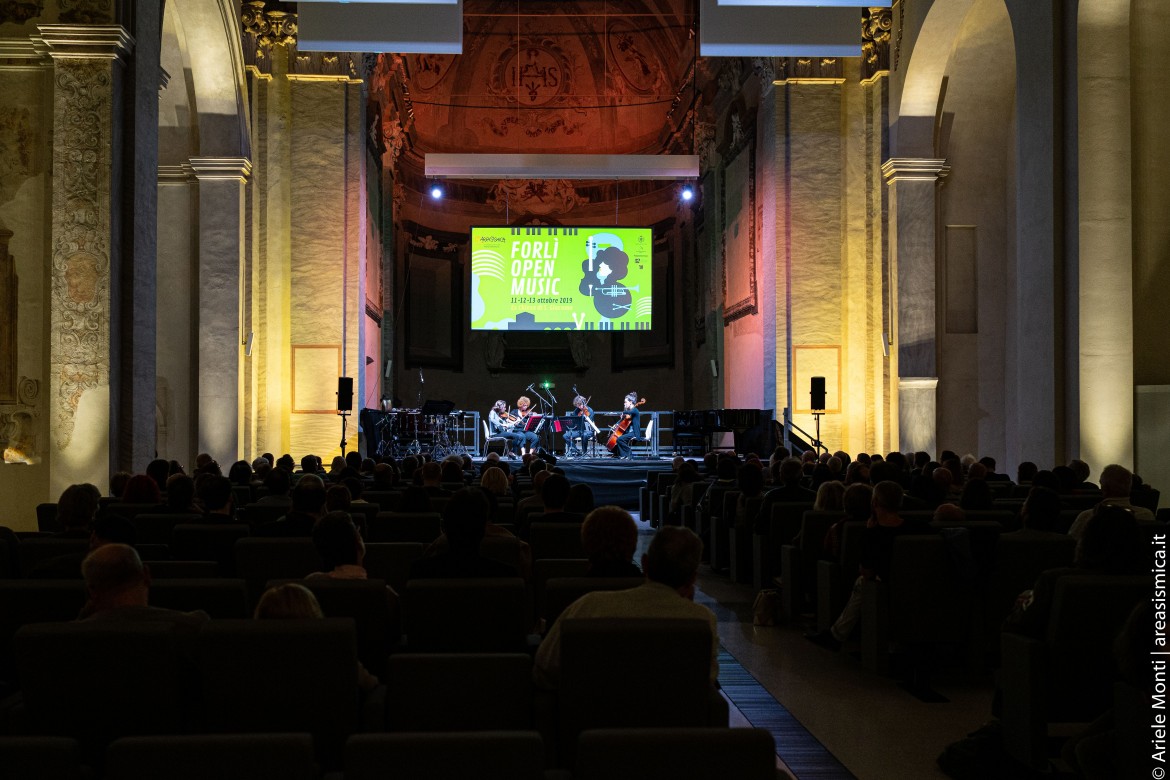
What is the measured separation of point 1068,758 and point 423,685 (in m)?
1.90

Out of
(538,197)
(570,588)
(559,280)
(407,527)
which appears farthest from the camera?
(538,197)

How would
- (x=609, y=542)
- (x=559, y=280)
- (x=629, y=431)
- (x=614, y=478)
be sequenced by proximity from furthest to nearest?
(x=559, y=280)
(x=629, y=431)
(x=614, y=478)
(x=609, y=542)

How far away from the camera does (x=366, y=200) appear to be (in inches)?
693

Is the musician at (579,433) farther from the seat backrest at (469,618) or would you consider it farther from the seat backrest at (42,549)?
the seat backrest at (469,618)

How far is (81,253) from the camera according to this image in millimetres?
9008

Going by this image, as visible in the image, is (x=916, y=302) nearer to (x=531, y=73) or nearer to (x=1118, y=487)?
(x=1118, y=487)

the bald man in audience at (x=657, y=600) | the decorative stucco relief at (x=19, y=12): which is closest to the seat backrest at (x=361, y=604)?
the bald man in audience at (x=657, y=600)

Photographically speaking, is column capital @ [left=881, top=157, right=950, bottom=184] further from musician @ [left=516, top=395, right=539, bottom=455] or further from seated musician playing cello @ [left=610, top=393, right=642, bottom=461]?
musician @ [left=516, top=395, right=539, bottom=455]

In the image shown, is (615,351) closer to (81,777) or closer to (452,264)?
(452,264)

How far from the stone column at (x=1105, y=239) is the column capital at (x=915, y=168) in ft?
16.6

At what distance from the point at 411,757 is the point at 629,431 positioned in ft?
52.6

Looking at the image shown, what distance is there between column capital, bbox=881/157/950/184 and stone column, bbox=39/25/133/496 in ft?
32.3

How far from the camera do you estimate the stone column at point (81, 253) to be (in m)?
8.98

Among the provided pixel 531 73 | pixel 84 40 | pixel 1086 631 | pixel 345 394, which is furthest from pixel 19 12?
pixel 531 73
